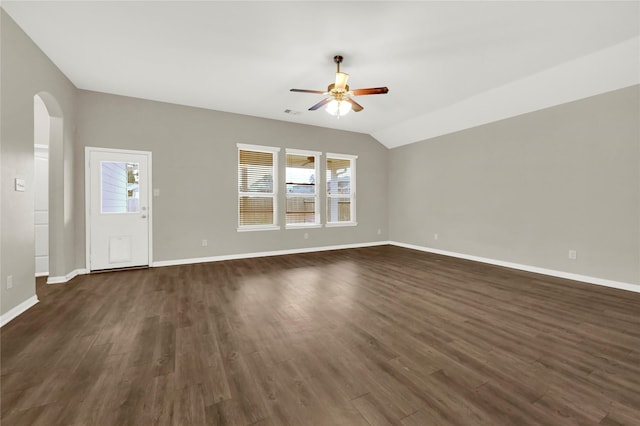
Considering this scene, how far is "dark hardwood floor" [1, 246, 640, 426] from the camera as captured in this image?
57.8 inches

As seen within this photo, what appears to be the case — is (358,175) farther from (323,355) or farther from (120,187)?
(323,355)

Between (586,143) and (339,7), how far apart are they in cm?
418

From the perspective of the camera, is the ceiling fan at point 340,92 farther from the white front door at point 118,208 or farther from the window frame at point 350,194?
the white front door at point 118,208

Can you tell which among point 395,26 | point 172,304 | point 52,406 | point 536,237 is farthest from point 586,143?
point 52,406

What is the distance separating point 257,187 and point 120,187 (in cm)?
244

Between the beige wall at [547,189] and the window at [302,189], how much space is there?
2.73m

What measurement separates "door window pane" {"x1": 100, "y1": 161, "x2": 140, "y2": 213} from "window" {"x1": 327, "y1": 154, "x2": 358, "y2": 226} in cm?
404

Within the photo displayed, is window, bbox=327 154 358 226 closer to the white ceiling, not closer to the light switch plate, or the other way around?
the white ceiling

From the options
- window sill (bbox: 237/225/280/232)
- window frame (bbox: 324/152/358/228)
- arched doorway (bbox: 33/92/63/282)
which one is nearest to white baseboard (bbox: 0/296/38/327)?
arched doorway (bbox: 33/92/63/282)

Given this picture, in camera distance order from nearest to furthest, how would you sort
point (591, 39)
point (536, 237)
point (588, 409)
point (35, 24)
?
point (588, 409), point (35, 24), point (591, 39), point (536, 237)

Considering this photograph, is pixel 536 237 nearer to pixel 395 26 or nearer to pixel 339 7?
pixel 395 26

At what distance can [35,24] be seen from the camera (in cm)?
279

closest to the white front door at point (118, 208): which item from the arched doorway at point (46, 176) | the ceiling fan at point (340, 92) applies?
the arched doorway at point (46, 176)

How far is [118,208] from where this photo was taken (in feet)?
15.1
